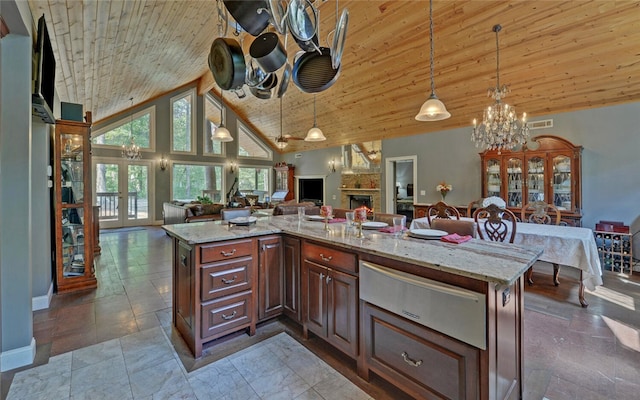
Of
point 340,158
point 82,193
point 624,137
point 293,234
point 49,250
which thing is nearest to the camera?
point 293,234

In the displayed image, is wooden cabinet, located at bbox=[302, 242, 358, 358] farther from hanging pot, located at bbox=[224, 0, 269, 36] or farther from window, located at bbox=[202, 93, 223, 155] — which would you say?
window, located at bbox=[202, 93, 223, 155]

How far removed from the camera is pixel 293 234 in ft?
7.79

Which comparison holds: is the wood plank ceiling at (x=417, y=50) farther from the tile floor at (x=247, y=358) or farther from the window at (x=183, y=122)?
the tile floor at (x=247, y=358)

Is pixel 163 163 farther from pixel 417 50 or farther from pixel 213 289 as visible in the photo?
pixel 213 289

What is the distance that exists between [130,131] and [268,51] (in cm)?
876

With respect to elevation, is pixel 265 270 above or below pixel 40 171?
below

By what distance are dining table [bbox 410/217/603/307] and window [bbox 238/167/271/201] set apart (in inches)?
359

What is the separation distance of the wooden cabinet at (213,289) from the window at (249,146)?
890 cm

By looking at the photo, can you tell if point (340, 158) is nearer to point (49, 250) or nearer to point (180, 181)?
point (180, 181)

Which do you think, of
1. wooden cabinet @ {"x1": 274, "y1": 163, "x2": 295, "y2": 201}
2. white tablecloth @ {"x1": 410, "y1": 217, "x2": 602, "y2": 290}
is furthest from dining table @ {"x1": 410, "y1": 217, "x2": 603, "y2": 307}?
wooden cabinet @ {"x1": 274, "y1": 163, "x2": 295, "y2": 201}

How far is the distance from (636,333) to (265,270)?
3313 millimetres

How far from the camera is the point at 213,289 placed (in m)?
2.14

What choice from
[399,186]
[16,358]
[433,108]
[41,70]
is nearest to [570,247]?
[433,108]

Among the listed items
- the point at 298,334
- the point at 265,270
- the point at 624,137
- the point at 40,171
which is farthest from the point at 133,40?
the point at 624,137
